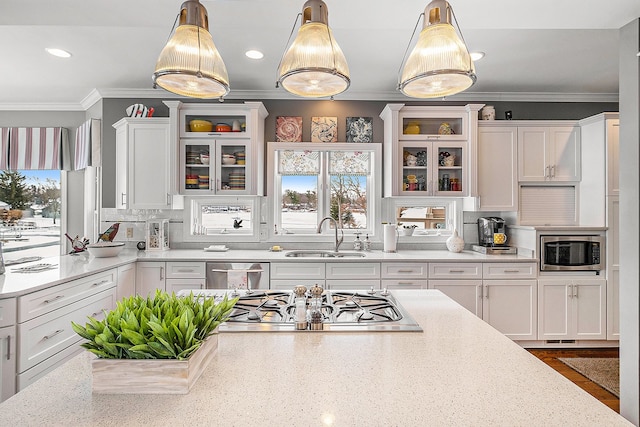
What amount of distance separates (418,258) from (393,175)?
0.85 meters

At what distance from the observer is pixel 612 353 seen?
328cm

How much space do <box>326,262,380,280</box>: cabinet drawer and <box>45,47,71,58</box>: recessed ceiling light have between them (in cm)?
281

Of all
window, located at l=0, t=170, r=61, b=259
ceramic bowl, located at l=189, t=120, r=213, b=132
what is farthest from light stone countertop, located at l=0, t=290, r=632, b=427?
window, located at l=0, t=170, r=61, b=259

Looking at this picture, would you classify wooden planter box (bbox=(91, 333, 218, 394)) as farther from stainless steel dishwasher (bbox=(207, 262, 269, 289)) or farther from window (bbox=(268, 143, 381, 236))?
window (bbox=(268, 143, 381, 236))

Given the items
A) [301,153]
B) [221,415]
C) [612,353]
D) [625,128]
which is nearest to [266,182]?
[301,153]

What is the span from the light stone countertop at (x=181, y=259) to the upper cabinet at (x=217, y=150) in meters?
0.63

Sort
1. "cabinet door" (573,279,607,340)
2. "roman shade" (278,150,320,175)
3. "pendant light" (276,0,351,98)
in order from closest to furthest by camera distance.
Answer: "pendant light" (276,0,351,98), "cabinet door" (573,279,607,340), "roman shade" (278,150,320,175)

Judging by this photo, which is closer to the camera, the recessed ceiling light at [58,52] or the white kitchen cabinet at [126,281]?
the recessed ceiling light at [58,52]

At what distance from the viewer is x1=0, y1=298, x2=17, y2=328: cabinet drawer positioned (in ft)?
6.33

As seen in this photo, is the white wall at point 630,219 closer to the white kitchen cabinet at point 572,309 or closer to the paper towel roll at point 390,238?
the white kitchen cabinet at point 572,309

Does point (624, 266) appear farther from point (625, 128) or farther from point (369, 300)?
point (369, 300)

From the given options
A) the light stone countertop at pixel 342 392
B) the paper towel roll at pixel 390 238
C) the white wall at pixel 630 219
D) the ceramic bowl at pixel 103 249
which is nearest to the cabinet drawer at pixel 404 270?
the paper towel roll at pixel 390 238

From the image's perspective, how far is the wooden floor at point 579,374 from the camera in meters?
2.53

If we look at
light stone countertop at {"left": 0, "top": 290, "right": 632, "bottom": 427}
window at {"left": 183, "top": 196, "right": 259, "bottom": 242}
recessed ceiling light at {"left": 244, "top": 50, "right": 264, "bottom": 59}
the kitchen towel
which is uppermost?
recessed ceiling light at {"left": 244, "top": 50, "right": 264, "bottom": 59}
